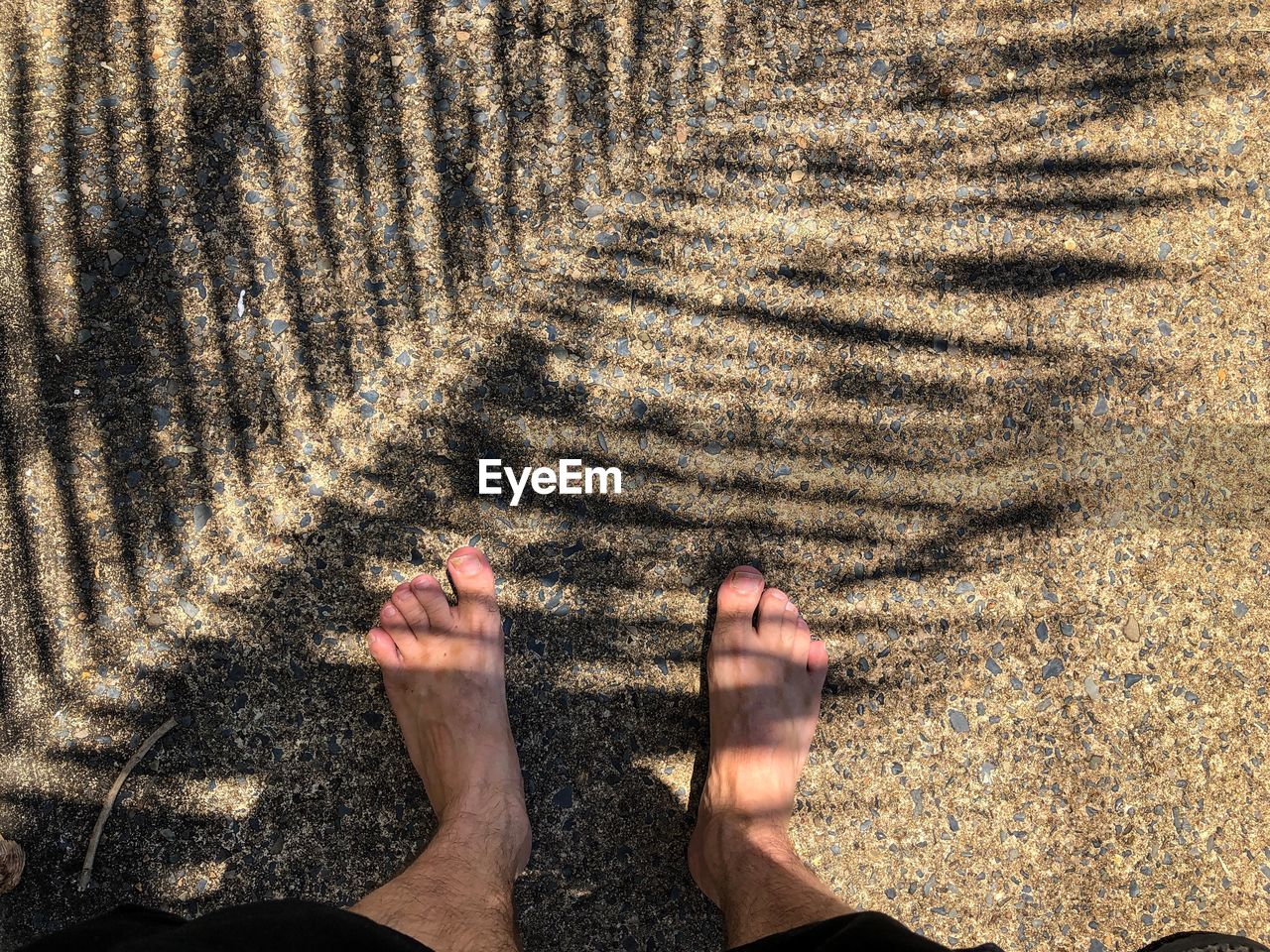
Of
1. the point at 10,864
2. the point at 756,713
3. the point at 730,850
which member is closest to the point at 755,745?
the point at 756,713

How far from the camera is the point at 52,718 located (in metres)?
2.00

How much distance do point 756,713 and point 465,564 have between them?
2.59ft

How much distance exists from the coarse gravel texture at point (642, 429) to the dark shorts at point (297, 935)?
0.44 meters

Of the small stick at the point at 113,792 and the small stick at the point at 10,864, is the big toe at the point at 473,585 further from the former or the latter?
the small stick at the point at 10,864

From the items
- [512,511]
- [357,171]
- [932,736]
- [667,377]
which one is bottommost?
[932,736]

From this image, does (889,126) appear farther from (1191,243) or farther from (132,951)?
(132,951)

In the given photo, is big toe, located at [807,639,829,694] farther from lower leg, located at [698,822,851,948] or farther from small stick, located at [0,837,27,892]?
small stick, located at [0,837,27,892]

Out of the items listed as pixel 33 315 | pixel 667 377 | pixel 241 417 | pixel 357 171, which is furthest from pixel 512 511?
pixel 33 315

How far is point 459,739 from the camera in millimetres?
1986

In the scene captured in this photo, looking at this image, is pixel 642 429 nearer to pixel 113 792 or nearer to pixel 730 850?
pixel 730 850

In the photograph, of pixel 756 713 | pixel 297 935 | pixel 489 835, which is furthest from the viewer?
pixel 756 713

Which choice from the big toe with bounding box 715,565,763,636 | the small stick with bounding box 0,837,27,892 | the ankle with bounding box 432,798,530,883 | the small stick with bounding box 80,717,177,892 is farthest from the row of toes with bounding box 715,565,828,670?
the small stick with bounding box 0,837,27,892

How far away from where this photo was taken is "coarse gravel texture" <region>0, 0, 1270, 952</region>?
2029mm

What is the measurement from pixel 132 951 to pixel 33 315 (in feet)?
4.96
